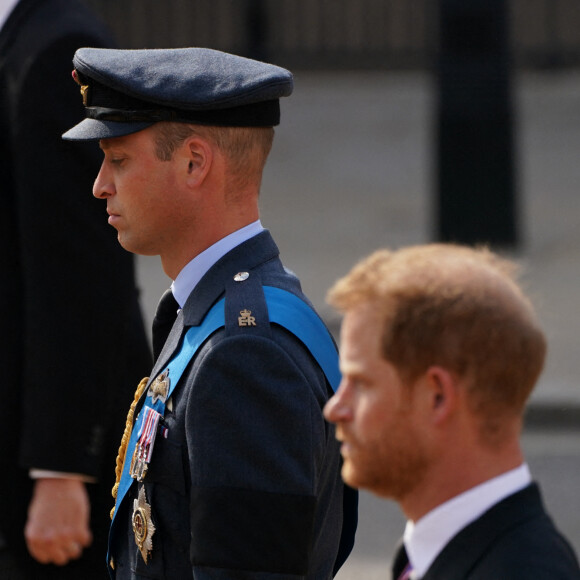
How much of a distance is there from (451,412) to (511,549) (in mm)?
188

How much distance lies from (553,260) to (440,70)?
5.86 feet

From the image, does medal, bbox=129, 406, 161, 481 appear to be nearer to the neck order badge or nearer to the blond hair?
the neck order badge

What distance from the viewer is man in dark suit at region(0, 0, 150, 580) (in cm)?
316

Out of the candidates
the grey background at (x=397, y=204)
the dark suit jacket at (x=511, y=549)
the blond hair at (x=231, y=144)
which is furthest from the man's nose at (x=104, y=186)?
the grey background at (x=397, y=204)

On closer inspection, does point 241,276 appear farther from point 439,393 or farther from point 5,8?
point 5,8

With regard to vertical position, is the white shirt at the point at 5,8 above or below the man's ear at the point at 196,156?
above

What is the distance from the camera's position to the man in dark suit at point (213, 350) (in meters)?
2.27

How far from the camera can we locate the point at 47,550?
316cm

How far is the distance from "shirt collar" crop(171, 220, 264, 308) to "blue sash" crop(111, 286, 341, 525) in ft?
0.32

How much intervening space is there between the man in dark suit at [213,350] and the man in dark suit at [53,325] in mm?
536

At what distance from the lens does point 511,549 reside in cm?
176

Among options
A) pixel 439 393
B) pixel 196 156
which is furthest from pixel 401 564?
pixel 196 156

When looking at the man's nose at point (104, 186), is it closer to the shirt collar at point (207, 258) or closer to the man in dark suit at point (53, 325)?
the shirt collar at point (207, 258)

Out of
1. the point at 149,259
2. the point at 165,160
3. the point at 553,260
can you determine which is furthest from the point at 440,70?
the point at 165,160
